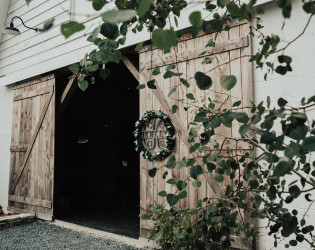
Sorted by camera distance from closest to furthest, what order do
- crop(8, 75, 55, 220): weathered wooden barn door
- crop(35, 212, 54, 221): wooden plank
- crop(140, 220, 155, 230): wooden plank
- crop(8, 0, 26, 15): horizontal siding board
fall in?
crop(140, 220, 155, 230): wooden plank, crop(35, 212, 54, 221): wooden plank, crop(8, 75, 55, 220): weathered wooden barn door, crop(8, 0, 26, 15): horizontal siding board

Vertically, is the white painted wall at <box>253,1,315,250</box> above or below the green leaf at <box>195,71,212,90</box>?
above

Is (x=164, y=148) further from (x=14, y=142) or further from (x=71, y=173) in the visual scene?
(x=71, y=173)

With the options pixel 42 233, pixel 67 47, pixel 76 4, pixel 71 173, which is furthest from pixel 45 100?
pixel 71 173

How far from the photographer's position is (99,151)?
8992mm

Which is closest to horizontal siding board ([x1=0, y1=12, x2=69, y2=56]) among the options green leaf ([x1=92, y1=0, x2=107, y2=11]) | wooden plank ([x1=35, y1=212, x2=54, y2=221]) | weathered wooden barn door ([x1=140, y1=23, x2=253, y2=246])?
weathered wooden barn door ([x1=140, y1=23, x2=253, y2=246])

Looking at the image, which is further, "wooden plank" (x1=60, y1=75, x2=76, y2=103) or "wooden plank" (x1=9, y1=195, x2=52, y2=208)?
"wooden plank" (x1=9, y1=195, x2=52, y2=208)

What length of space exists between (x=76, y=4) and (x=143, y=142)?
271cm

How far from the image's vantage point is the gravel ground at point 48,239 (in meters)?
4.15

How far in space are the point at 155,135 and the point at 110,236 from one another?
163cm

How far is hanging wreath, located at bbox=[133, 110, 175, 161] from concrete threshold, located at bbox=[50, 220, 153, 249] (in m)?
1.02

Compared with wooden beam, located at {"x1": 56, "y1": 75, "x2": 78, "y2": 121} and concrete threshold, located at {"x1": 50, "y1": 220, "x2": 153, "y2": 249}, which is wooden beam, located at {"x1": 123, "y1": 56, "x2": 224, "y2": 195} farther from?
wooden beam, located at {"x1": 56, "y1": 75, "x2": 78, "y2": 121}

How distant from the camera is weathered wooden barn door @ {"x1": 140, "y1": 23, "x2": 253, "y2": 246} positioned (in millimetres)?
3296

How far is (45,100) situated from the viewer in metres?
5.79

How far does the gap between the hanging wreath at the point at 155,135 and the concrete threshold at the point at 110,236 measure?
1.02 metres
